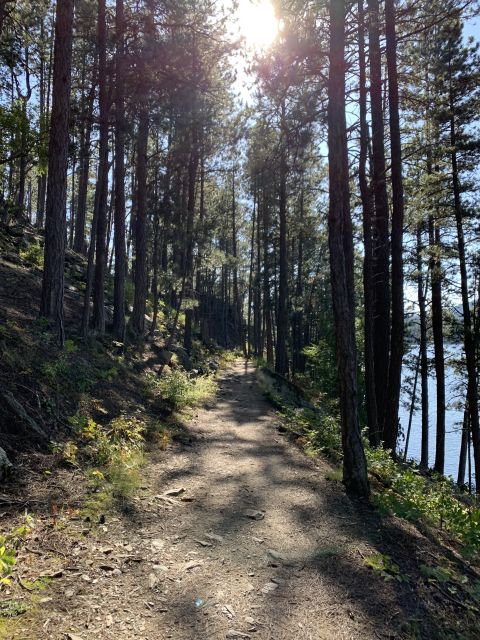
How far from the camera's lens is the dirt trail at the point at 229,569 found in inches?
118

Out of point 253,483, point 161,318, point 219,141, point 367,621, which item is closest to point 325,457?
point 253,483

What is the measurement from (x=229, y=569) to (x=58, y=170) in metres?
A: 7.56

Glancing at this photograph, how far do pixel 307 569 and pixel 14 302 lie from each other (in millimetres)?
8241

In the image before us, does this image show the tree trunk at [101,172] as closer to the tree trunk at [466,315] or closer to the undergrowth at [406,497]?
the undergrowth at [406,497]

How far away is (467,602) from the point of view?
3.77 m

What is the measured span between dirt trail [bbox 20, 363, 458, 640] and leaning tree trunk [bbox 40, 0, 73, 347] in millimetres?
4139

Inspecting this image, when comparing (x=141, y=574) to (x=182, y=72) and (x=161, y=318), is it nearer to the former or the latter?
(x=182, y=72)

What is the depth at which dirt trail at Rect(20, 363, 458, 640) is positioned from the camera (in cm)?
299

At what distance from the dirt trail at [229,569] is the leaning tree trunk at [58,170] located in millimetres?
4139

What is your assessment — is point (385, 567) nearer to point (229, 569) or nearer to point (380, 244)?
point (229, 569)

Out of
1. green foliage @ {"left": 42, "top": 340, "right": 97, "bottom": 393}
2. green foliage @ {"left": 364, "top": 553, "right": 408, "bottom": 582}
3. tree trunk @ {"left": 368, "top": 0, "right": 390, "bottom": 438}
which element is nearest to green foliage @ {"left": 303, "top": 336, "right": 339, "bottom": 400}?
tree trunk @ {"left": 368, "top": 0, "right": 390, "bottom": 438}

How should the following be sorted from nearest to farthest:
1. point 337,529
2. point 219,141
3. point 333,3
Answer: point 337,529 → point 333,3 → point 219,141

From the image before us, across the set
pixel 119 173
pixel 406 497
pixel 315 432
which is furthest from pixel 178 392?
pixel 119 173

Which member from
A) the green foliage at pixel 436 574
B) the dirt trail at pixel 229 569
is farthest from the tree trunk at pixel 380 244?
the green foliage at pixel 436 574
